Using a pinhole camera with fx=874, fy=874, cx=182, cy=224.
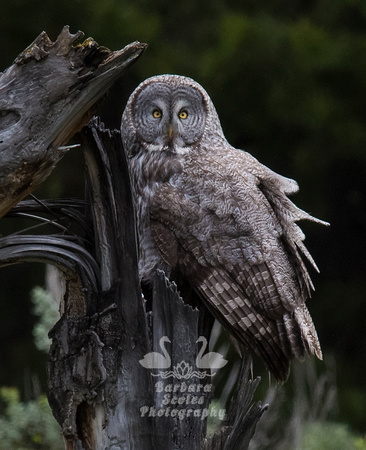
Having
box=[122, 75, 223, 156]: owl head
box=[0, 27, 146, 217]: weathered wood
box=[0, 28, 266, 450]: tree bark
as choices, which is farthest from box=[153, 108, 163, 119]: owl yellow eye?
box=[0, 27, 146, 217]: weathered wood

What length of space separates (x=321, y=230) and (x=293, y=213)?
360 cm

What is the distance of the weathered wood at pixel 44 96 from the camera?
8.23 feet

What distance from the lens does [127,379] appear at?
2709 millimetres

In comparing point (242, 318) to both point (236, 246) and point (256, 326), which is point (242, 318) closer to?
point (256, 326)

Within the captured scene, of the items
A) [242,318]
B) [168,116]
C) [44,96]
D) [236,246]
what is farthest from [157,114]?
[44,96]

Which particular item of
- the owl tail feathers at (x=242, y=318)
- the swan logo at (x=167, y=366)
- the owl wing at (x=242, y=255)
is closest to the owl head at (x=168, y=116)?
the owl wing at (x=242, y=255)

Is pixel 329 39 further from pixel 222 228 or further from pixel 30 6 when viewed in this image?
pixel 222 228

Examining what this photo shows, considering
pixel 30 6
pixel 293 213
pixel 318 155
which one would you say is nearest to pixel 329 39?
pixel 318 155

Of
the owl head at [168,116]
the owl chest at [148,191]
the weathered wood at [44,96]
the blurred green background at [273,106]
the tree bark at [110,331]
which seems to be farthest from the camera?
the blurred green background at [273,106]

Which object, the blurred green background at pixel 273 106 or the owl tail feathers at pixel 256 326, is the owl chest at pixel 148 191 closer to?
the owl tail feathers at pixel 256 326

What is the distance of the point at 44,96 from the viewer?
252cm

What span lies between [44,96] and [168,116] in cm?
127

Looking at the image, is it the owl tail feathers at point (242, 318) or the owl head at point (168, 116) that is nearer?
the owl tail feathers at point (242, 318)

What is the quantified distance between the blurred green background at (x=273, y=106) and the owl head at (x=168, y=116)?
81.2 inches
